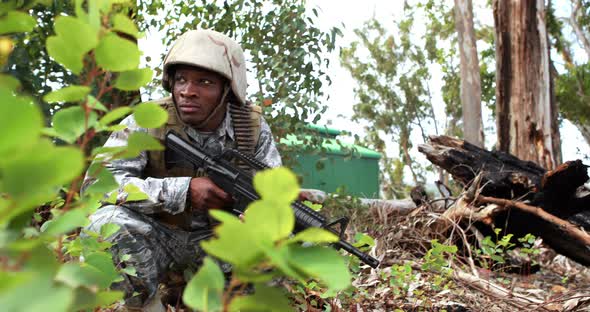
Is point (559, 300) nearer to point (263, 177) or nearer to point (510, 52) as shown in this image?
point (263, 177)

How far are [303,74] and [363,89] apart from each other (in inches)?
856

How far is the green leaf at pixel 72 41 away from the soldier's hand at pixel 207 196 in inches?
85.5

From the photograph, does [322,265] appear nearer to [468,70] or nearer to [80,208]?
[80,208]

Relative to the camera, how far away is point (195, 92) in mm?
3059

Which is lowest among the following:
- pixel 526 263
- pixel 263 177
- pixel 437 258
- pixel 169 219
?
pixel 526 263

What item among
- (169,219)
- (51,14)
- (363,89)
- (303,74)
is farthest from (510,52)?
(363,89)

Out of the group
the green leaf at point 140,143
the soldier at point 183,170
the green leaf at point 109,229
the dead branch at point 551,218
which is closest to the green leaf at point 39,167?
the green leaf at point 140,143

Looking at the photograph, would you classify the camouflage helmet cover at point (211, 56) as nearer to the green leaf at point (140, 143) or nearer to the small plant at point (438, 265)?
the small plant at point (438, 265)

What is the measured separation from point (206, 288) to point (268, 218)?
94mm

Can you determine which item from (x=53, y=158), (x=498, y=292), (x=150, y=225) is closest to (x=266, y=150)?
(x=150, y=225)

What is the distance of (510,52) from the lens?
8.44m

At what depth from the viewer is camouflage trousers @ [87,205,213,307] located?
281 cm

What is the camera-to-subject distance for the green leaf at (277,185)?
1.57 feet

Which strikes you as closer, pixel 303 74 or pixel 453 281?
pixel 453 281
